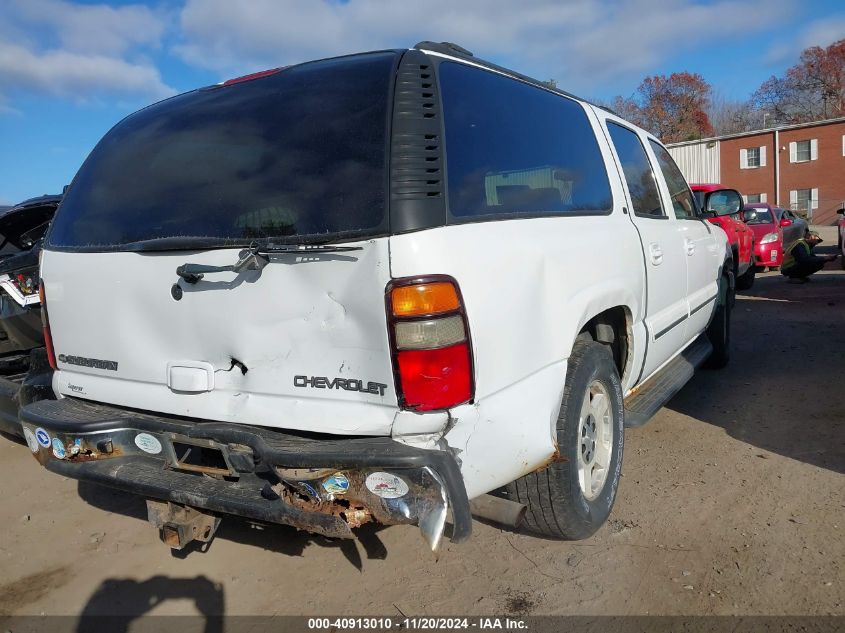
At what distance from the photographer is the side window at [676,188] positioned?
4.66 metres

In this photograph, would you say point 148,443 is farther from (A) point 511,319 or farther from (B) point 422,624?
(A) point 511,319

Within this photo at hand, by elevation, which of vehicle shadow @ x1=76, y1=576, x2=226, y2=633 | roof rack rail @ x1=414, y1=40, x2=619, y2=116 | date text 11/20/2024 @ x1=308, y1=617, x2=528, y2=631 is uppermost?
roof rack rail @ x1=414, y1=40, x2=619, y2=116

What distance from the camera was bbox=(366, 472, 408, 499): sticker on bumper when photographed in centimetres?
208

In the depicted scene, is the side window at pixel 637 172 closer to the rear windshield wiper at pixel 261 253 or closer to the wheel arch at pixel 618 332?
the wheel arch at pixel 618 332

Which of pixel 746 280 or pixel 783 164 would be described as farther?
pixel 783 164

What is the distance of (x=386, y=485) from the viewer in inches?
82.6

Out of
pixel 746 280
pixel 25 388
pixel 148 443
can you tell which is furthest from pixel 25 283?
pixel 746 280

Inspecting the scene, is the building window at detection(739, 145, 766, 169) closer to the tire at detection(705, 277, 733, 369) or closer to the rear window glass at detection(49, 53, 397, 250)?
the tire at detection(705, 277, 733, 369)

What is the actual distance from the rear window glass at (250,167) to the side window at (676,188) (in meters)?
2.81

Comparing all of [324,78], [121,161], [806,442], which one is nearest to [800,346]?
[806,442]

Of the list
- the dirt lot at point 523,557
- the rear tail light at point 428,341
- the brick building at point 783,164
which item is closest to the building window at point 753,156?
the brick building at point 783,164

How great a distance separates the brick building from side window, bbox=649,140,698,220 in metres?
33.7

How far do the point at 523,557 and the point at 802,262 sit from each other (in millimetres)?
10620

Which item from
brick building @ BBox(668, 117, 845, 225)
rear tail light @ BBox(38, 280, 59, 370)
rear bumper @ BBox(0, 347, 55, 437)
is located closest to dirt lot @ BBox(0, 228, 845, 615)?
rear bumper @ BBox(0, 347, 55, 437)
